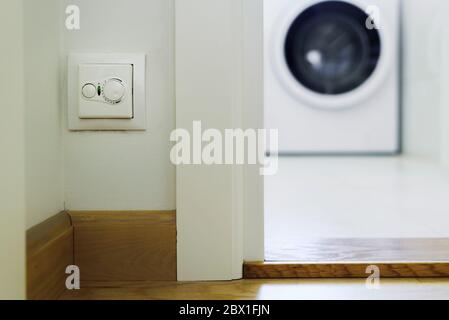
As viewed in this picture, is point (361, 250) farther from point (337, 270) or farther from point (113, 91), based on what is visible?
point (113, 91)

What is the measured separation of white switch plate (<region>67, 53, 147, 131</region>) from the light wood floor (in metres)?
0.22

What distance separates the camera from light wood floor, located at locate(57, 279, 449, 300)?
1.85 feet

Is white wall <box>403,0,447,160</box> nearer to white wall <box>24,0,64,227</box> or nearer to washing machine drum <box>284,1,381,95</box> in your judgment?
washing machine drum <box>284,1,381,95</box>

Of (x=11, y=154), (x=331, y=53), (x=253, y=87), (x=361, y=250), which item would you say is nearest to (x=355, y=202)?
(x=361, y=250)

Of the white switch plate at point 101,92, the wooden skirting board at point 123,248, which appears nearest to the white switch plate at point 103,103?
the white switch plate at point 101,92

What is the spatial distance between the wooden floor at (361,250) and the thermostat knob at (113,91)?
31cm

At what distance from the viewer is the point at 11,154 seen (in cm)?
47

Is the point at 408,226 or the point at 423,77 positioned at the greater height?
the point at 423,77

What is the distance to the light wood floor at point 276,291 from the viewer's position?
563mm
